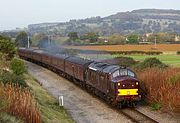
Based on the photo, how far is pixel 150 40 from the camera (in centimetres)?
14388

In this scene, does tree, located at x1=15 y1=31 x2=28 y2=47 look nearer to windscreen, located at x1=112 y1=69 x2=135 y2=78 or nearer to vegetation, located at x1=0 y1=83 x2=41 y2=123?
windscreen, located at x1=112 y1=69 x2=135 y2=78

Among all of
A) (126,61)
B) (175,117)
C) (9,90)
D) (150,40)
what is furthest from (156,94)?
(150,40)

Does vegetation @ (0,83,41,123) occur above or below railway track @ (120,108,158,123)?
above

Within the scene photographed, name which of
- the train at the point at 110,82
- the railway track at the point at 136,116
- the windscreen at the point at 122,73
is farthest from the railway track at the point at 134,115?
the windscreen at the point at 122,73

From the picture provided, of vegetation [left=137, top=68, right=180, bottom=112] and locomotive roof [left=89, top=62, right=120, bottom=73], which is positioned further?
locomotive roof [left=89, top=62, right=120, bottom=73]

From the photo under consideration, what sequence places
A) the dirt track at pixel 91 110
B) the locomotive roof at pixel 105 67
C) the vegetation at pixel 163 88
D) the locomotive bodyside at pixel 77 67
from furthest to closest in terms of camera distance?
1. the locomotive bodyside at pixel 77 67
2. the locomotive roof at pixel 105 67
3. the vegetation at pixel 163 88
4. the dirt track at pixel 91 110

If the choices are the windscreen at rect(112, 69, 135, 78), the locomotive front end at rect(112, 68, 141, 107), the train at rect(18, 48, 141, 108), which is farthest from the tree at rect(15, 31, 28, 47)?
the locomotive front end at rect(112, 68, 141, 107)

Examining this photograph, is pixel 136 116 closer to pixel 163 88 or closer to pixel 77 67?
pixel 163 88

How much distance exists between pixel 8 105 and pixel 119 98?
9514 mm

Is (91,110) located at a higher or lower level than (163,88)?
lower

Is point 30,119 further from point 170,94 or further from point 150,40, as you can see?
point 150,40

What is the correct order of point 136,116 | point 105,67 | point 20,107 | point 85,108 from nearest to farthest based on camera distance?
point 20,107
point 136,116
point 85,108
point 105,67

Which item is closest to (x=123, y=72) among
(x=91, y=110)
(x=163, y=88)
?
(x=163, y=88)

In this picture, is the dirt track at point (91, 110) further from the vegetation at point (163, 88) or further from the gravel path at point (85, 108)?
the vegetation at point (163, 88)
